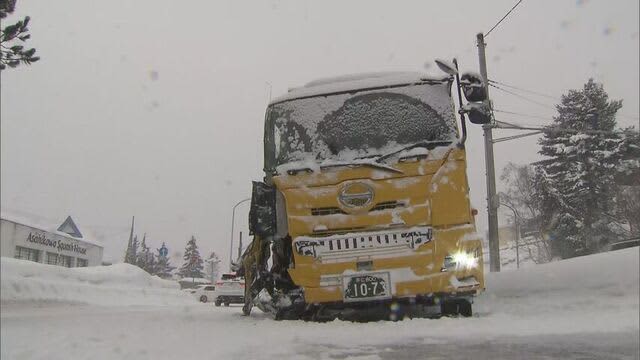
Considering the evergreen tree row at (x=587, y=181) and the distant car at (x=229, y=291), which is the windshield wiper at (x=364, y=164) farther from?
the evergreen tree row at (x=587, y=181)

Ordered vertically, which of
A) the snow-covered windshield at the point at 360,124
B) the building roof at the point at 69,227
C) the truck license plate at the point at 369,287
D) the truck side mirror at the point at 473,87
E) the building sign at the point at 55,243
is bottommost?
the truck license plate at the point at 369,287

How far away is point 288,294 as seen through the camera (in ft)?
19.9

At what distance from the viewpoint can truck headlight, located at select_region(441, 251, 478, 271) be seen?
5.30 metres

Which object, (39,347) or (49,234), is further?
(49,234)

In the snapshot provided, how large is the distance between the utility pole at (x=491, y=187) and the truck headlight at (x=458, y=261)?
1025 cm

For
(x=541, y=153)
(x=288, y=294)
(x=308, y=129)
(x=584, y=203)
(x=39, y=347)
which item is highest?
(x=541, y=153)

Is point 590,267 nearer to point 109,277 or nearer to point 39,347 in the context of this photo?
point 39,347

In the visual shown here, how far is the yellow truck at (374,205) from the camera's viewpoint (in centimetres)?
530

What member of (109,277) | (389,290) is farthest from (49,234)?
(389,290)

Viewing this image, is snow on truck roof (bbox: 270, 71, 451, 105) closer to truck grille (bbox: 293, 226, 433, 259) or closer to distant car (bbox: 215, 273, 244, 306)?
truck grille (bbox: 293, 226, 433, 259)

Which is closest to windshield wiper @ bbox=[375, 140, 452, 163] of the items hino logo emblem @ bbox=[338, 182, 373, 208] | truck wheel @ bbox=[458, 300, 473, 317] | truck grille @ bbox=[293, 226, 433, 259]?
hino logo emblem @ bbox=[338, 182, 373, 208]

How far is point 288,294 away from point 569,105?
951 inches

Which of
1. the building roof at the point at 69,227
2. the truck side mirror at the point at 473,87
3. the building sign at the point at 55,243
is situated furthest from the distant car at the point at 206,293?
the truck side mirror at the point at 473,87

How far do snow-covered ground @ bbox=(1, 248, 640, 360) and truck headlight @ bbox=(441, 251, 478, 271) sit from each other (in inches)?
20.9
